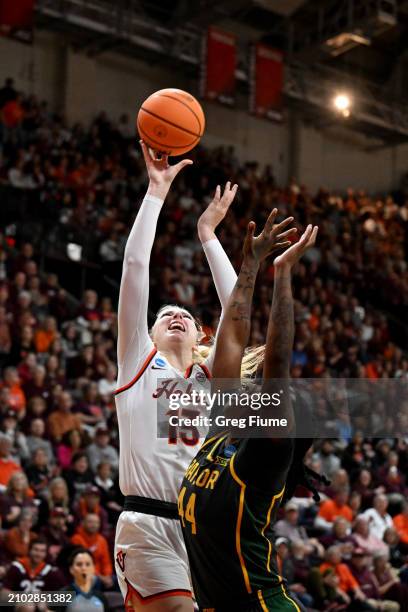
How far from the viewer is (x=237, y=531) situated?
2895 mm

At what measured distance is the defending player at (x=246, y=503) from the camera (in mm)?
2781

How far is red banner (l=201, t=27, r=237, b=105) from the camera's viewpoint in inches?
728

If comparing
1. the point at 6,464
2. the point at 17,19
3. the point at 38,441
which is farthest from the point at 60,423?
the point at 17,19

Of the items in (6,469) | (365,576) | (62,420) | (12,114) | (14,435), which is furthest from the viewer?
(12,114)

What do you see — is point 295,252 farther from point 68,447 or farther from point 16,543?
point 68,447

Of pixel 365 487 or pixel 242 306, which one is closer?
pixel 242 306

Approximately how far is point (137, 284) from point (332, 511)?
8128mm

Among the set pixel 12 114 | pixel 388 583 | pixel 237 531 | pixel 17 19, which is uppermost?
pixel 17 19

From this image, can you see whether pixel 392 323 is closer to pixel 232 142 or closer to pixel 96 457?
pixel 232 142

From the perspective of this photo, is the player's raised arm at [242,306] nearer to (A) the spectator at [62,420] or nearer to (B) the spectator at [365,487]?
(A) the spectator at [62,420]

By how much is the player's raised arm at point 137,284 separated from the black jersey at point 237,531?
1170mm

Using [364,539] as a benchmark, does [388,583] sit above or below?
below

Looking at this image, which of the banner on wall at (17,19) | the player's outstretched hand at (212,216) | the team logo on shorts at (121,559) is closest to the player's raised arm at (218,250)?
the player's outstretched hand at (212,216)

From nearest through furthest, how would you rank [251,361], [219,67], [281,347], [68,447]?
[281,347] → [251,361] → [68,447] → [219,67]
